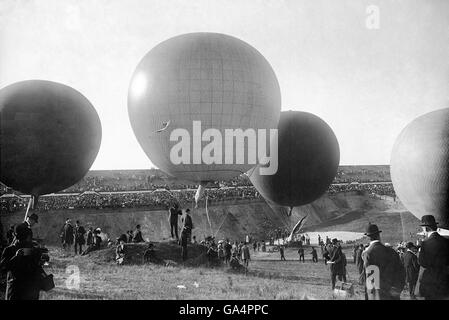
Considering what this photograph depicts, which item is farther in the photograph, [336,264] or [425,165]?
A: [425,165]

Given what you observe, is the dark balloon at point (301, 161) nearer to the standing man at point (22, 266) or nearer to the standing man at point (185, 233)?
the standing man at point (185, 233)

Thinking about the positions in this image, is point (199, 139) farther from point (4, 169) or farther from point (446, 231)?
point (446, 231)

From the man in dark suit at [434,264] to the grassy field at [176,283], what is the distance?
1.79m

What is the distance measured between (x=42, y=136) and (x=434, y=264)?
10490 mm

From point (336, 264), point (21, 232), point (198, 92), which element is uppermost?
point (198, 92)

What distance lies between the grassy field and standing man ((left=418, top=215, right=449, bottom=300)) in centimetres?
179

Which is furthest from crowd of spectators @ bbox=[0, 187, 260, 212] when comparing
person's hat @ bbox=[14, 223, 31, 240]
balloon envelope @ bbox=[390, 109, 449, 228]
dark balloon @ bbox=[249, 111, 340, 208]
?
person's hat @ bbox=[14, 223, 31, 240]

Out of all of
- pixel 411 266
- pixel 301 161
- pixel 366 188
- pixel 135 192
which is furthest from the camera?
pixel 366 188

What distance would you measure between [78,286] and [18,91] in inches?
257

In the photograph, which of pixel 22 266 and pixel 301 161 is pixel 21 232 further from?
pixel 301 161

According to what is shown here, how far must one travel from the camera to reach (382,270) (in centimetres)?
590

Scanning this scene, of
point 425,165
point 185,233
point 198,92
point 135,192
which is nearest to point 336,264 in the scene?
point 185,233

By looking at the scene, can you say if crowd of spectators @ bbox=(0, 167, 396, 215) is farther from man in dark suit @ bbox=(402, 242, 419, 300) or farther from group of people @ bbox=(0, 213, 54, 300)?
group of people @ bbox=(0, 213, 54, 300)

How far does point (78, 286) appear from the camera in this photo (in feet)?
28.6
